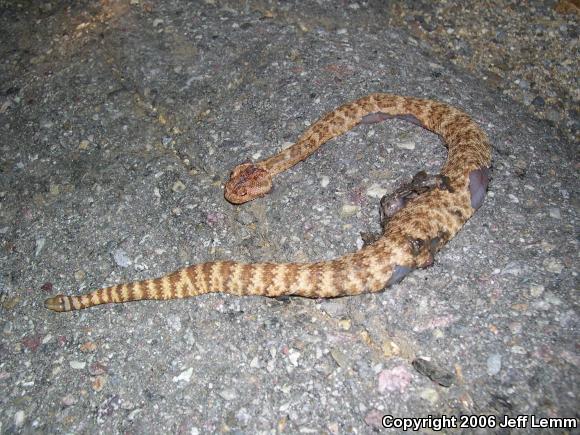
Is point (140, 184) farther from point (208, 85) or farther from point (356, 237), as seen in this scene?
point (356, 237)

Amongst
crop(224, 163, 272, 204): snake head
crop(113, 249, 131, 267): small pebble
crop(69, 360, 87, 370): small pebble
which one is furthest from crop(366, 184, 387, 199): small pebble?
crop(69, 360, 87, 370): small pebble

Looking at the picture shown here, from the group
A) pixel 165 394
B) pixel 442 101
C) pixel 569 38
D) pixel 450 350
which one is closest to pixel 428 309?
pixel 450 350

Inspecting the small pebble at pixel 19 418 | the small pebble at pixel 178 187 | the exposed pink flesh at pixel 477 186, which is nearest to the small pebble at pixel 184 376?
the small pebble at pixel 19 418

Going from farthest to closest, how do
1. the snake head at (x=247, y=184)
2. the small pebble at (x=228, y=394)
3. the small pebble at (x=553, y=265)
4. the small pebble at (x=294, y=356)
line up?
the snake head at (x=247, y=184) < the small pebble at (x=553, y=265) < the small pebble at (x=294, y=356) < the small pebble at (x=228, y=394)

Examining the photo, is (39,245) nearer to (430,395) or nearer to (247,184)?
(247,184)

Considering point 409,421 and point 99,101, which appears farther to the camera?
point 99,101

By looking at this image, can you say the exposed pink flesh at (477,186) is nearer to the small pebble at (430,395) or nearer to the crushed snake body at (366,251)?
the crushed snake body at (366,251)

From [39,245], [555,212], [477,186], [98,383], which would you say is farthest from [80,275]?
[555,212]

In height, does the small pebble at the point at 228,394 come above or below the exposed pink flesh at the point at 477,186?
below
